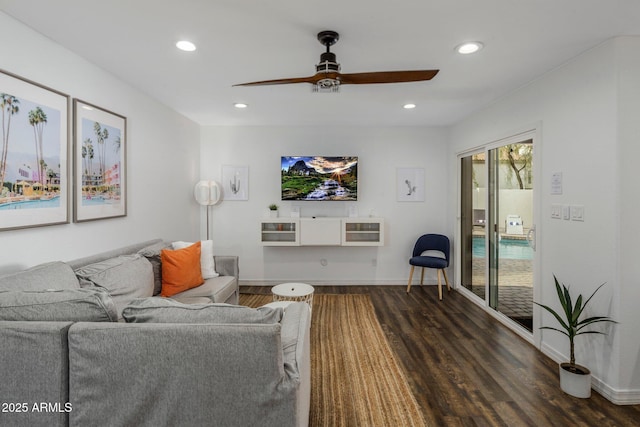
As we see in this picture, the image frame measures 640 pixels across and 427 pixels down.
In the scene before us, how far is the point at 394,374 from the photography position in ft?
8.14

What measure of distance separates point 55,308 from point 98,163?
5.47ft

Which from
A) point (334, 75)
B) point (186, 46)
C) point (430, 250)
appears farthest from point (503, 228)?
point (186, 46)

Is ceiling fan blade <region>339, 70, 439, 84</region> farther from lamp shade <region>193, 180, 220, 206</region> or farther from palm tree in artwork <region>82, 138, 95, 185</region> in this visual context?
lamp shade <region>193, 180, 220, 206</region>

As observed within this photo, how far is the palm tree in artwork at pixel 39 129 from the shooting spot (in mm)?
2112

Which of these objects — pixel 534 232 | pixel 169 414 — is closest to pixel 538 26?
pixel 534 232

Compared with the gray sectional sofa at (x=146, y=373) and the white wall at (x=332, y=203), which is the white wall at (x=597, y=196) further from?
the gray sectional sofa at (x=146, y=373)

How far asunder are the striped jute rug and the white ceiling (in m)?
2.43

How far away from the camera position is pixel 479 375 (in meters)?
2.49

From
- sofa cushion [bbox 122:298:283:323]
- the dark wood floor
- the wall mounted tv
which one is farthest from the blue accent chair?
sofa cushion [bbox 122:298:283:323]

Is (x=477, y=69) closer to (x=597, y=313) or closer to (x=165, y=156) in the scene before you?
(x=597, y=313)

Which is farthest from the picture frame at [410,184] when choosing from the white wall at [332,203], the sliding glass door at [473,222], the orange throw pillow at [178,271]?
the orange throw pillow at [178,271]

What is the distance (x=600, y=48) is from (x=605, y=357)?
7.10ft

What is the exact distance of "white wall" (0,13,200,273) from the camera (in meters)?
2.06

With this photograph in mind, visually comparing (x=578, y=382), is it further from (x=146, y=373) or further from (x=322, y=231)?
(x=322, y=231)
